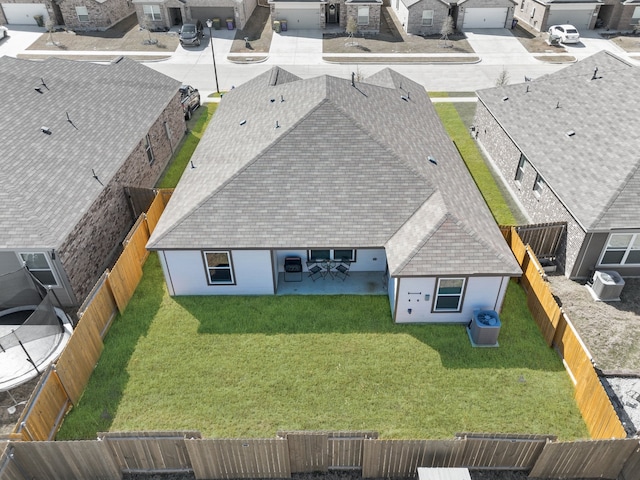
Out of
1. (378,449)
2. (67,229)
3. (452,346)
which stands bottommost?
(452,346)

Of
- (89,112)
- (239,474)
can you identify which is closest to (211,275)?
(239,474)

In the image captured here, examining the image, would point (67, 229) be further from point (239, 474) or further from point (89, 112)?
point (239, 474)

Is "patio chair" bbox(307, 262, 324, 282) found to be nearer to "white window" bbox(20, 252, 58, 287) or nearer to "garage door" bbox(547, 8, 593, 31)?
"white window" bbox(20, 252, 58, 287)

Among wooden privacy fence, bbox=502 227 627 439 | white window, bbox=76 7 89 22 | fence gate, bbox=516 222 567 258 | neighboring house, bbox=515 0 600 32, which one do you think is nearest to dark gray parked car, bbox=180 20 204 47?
white window, bbox=76 7 89 22

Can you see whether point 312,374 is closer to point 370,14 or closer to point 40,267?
point 40,267

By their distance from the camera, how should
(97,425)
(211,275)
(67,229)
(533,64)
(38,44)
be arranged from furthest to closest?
(38,44)
(533,64)
(211,275)
(67,229)
(97,425)

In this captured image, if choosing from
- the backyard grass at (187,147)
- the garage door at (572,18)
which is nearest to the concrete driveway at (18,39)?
the backyard grass at (187,147)
